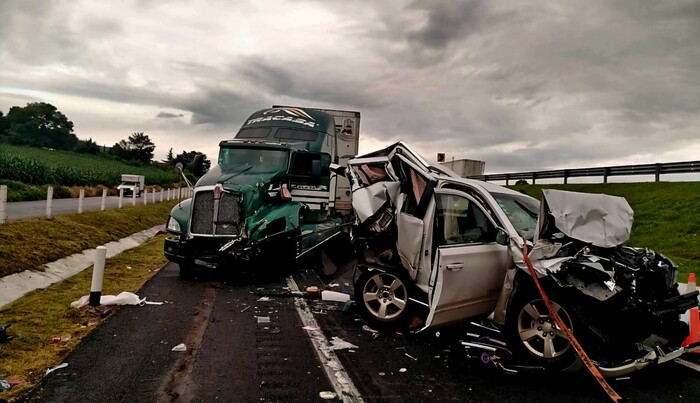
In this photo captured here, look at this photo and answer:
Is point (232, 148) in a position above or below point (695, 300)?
above

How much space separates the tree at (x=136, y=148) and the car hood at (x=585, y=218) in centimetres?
10045

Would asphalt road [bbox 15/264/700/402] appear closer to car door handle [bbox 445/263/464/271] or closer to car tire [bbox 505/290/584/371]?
car tire [bbox 505/290/584/371]

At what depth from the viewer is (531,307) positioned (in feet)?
17.4

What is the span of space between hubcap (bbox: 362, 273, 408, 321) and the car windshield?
65.4 inches

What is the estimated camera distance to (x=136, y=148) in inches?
4225

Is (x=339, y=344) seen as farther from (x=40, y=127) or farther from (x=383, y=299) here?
(x=40, y=127)

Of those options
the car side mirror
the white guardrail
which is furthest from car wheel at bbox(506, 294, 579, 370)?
the white guardrail

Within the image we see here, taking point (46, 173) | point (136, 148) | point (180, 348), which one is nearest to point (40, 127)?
point (136, 148)

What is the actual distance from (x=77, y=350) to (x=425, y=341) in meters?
3.94

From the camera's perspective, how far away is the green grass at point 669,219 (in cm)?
1273

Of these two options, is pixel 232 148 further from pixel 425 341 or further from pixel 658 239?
pixel 658 239

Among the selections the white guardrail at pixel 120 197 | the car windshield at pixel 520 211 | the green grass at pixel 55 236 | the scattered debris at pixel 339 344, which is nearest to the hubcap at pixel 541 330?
the car windshield at pixel 520 211

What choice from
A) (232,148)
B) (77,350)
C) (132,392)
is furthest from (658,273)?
(232,148)

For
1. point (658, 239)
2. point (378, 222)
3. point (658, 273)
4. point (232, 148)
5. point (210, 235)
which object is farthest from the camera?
point (658, 239)
